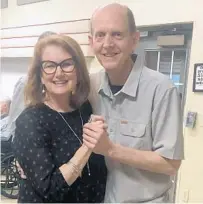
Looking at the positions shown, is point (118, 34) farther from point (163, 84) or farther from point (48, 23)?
point (48, 23)

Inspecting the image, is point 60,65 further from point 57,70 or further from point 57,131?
point 57,131

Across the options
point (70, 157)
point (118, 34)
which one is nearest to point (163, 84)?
point (118, 34)

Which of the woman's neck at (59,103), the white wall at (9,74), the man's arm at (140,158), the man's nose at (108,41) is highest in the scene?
the man's nose at (108,41)

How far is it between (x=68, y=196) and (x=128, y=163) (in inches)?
6.3

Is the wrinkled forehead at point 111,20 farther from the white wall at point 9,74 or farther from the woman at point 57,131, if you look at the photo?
the white wall at point 9,74

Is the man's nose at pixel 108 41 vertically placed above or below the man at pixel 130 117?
above

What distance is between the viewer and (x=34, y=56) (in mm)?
628

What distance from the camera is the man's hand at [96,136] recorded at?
555mm

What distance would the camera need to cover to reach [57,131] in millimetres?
610

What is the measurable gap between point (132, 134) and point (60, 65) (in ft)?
0.78

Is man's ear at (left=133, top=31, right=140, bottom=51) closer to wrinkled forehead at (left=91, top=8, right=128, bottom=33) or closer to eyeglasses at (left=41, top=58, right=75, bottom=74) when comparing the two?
wrinkled forehead at (left=91, top=8, right=128, bottom=33)

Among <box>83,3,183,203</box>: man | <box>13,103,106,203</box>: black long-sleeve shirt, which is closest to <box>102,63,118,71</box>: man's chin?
<box>83,3,183,203</box>: man

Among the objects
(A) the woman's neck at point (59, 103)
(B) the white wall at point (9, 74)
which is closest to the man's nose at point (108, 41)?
(A) the woman's neck at point (59, 103)

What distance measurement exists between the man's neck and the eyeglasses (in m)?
0.09
